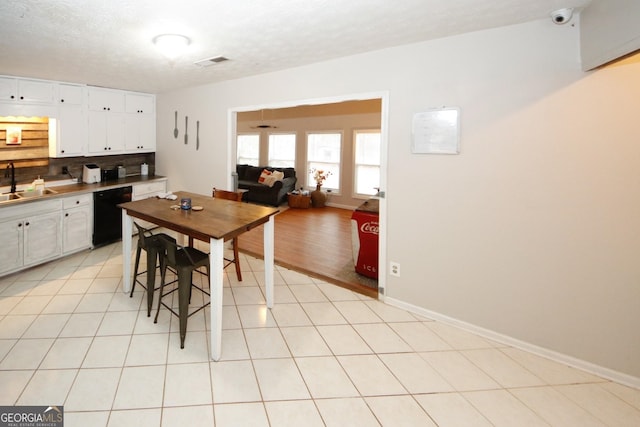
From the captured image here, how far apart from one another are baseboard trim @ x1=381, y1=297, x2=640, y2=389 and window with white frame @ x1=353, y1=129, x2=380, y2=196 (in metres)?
4.54

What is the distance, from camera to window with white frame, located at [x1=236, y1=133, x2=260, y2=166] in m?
8.83

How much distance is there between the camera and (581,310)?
2.12 metres

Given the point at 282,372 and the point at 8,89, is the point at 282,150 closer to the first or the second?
the point at 8,89

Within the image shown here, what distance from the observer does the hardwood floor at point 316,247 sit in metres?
3.45

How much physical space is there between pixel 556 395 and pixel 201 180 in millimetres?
4447

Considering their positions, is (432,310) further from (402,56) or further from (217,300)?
(402,56)

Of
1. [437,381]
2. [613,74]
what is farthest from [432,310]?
[613,74]

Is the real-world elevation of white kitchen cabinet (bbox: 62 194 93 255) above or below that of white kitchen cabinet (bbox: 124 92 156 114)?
below

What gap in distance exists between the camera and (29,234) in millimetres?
3418

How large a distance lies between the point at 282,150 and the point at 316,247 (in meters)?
4.60

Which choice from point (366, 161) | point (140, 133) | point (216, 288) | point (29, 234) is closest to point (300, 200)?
point (366, 161)

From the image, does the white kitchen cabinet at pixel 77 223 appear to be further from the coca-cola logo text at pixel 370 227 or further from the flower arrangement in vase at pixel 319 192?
the flower arrangement in vase at pixel 319 192

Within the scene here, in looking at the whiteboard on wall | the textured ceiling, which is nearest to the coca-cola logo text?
the whiteboard on wall

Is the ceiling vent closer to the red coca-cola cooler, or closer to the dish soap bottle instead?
the red coca-cola cooler
